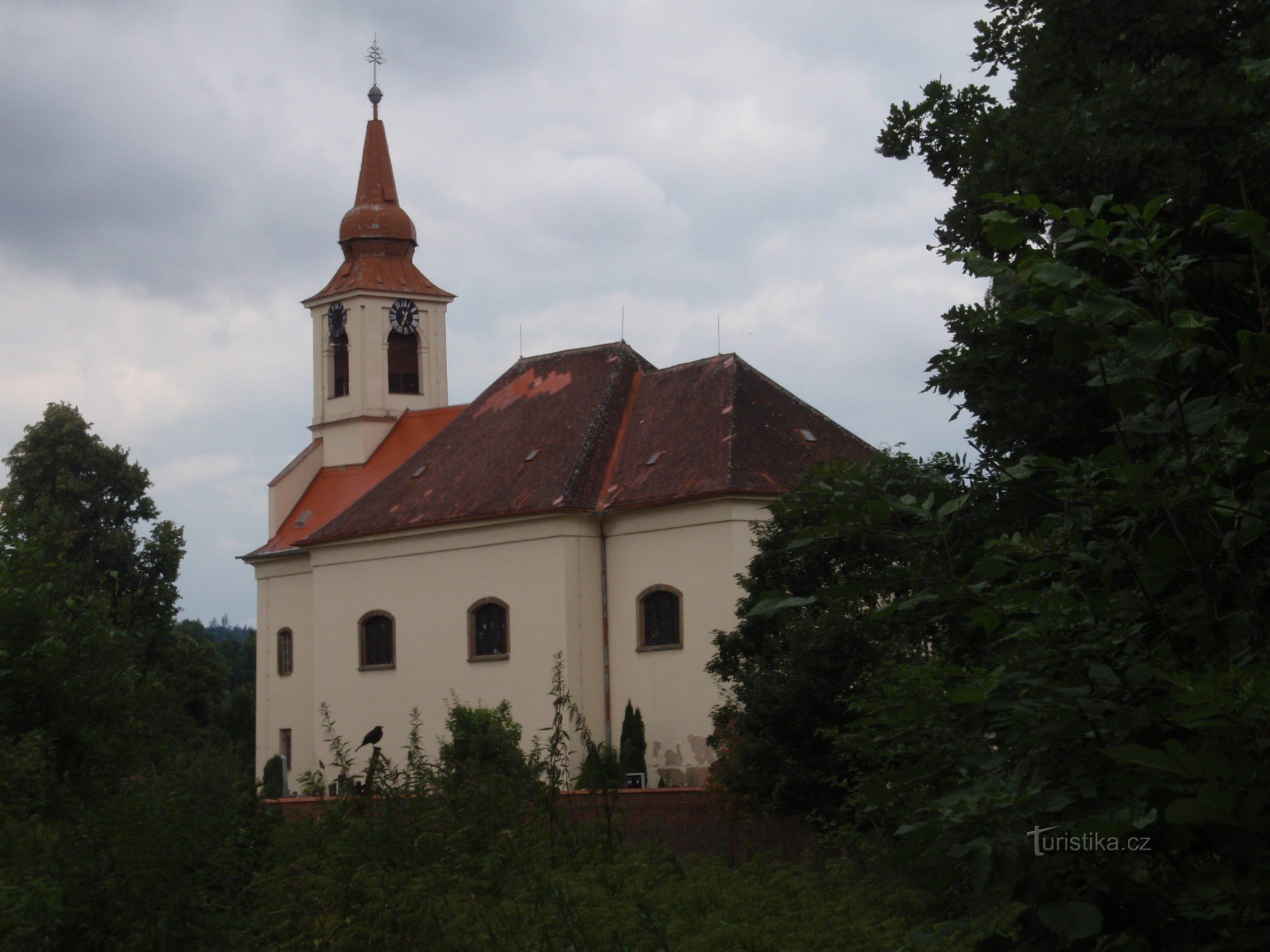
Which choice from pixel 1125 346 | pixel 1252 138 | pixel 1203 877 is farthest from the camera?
pixel 1252 138

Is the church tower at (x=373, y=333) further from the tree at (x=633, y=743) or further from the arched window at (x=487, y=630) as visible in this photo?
the tree at (x=633, y=743)

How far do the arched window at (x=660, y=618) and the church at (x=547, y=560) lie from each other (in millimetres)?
44

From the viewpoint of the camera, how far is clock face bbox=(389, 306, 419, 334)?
4703cm

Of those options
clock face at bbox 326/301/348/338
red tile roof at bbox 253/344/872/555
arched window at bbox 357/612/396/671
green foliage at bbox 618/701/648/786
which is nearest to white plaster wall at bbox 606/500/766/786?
green foliage at bbox 618/701/648/786

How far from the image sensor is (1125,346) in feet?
12.8

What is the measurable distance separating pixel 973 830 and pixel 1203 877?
1.93ft

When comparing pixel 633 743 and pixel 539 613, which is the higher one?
pixel 539 613

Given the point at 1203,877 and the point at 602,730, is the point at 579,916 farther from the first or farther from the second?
the point at 602,730

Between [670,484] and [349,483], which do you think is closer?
[670,484]

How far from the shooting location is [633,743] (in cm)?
3241

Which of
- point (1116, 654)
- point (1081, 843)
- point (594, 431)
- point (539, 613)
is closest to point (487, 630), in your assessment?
point (539, 613)

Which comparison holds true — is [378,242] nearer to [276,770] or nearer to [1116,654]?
[276,770]

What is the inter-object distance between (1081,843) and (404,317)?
44785mm

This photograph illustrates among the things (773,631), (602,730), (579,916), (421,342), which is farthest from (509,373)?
(579,916)
